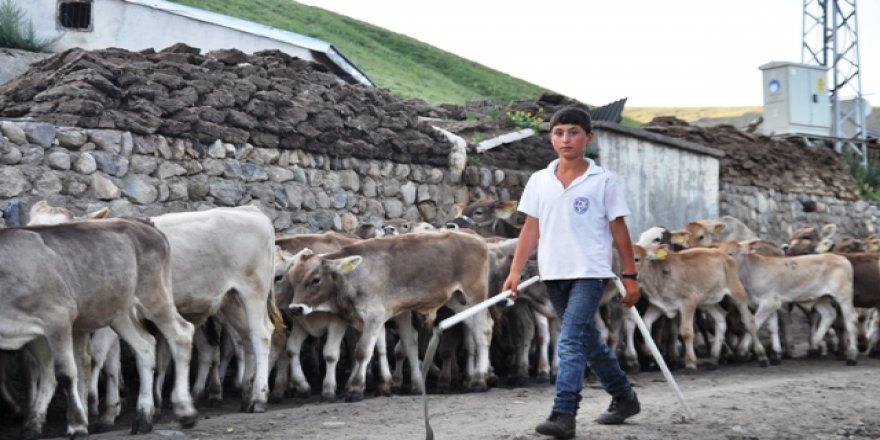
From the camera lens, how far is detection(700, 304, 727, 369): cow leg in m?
16.1

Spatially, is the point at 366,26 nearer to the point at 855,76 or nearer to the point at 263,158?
the point at 855,76

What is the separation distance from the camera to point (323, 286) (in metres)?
12.8

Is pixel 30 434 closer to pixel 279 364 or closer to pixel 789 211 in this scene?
pixel 279 364

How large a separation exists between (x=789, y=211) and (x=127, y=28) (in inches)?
632

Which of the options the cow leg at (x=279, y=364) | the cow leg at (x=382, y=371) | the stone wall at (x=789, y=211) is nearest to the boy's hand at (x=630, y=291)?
the cow leg at (x=382, y=371)

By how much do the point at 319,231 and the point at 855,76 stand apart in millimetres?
24215

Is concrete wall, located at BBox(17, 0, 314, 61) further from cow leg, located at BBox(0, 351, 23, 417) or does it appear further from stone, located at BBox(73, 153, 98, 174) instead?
cow leg, located at BBox(0, 351, 23, 417)

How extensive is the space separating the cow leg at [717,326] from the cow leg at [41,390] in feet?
29.5

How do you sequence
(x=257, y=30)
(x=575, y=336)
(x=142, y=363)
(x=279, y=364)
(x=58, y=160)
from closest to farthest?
(x=575, y=336)
(x=142, y=363)
(x=279, y=364)
(x=58, y=160)
(x=257, y=30)

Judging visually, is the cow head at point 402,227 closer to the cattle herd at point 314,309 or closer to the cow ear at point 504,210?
the cattle herd at point 314,309

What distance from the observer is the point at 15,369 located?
473 inches

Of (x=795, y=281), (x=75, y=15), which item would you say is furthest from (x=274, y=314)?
(x=75, y=15)

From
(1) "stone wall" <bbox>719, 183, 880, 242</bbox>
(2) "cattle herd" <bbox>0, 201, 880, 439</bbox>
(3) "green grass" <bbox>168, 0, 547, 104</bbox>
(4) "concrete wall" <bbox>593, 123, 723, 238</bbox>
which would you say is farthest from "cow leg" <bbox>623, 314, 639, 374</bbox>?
(3) "green grass" <bbox>168, 0, 547, 104</bbox>

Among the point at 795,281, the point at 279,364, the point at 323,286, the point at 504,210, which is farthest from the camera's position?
the point at 504,210
